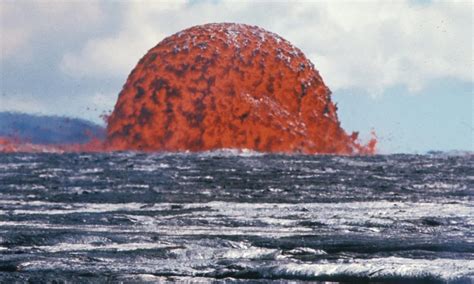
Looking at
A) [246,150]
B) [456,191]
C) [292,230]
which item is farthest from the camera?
[246,150]

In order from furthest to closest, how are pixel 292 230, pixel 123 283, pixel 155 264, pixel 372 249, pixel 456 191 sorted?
pixel 456 191 → pixel 292 230 → pixel 372 249 → pixel 155 264 → pixel 123 283

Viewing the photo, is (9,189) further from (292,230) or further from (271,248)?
(271,248)

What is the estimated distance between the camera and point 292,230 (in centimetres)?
1037

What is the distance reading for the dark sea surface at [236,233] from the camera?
7.27 meters

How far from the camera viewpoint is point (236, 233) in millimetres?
9992

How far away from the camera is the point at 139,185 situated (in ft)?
63.5

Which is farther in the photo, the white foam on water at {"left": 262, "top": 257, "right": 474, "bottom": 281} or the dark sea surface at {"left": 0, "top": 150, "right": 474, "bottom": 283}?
the dark sea surface at {"left": 0, "top": 150, "right": 474, "bottom": 283}

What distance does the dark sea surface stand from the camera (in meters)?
7.27

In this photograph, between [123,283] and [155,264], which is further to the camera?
[155,264]

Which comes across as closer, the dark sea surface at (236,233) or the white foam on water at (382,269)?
the white foam on water at (382,269)

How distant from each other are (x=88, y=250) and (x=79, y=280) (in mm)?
1694

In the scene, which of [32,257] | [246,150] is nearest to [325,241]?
[32,257]

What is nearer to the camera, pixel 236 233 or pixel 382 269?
pixel 382 269

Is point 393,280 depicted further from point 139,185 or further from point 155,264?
point 139,185
